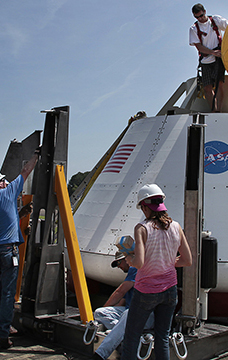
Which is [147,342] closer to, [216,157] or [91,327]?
[91,327]

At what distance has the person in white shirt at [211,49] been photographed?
5191 mm

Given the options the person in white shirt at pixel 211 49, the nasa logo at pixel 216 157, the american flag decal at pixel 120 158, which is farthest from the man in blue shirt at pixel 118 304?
the person in white shirt at pixel 211 49

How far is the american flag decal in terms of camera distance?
4.97 m

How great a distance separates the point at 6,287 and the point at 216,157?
2.62m

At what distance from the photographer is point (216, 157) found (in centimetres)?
436

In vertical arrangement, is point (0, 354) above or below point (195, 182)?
below

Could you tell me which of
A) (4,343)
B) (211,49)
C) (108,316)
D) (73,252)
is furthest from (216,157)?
(4,343)

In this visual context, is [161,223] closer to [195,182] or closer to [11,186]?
[195,182]

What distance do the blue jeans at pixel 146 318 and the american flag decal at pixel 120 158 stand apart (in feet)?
8.31

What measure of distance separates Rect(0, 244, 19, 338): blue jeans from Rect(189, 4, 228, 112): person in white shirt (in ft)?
10.7

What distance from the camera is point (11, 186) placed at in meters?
3.76

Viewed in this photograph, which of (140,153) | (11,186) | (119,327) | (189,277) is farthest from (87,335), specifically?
(140,153)

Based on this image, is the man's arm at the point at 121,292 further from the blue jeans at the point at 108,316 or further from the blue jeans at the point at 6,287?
the blue jeans at the point at 6,287

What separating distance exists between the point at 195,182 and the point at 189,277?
820 millimetres
